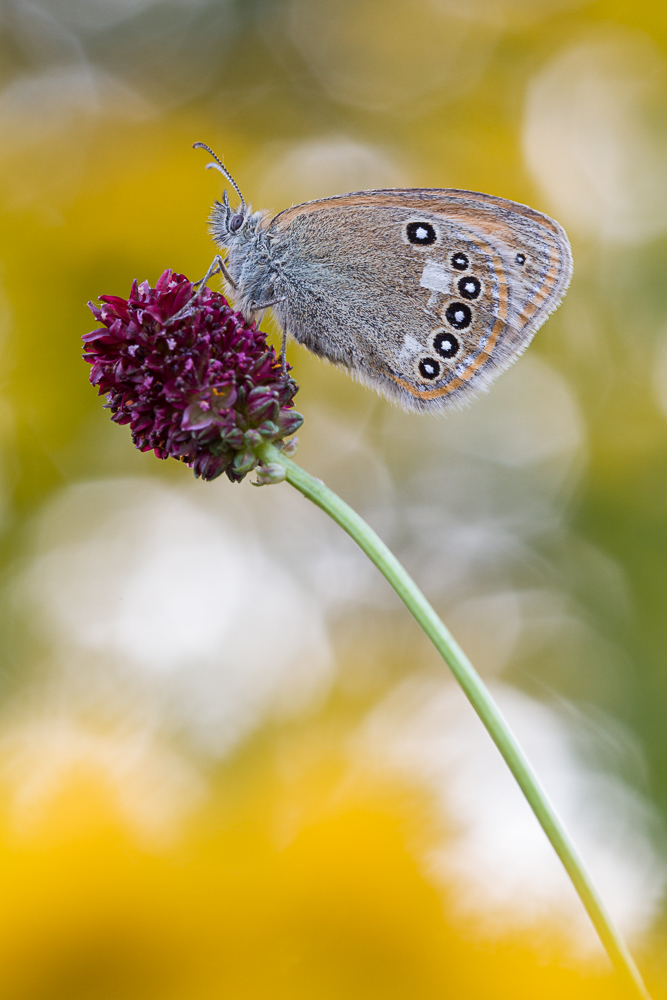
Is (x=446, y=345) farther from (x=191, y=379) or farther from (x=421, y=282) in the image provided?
(x=191, y=379)

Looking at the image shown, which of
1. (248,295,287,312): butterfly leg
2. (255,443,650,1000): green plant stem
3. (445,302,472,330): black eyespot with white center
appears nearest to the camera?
(255,443,650,1000): green plant stem

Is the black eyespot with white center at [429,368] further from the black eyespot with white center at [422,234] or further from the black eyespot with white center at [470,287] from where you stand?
the black eyespot with white center at [422,234]

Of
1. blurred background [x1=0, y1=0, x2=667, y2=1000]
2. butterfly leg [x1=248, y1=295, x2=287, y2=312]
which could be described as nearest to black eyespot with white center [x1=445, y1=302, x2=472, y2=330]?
butterfly leg [x1=248, y1=295, x2=287, y2=312]

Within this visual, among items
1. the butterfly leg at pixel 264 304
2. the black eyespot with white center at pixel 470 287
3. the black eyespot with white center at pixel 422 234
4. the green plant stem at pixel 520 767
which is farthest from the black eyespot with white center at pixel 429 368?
the green plant stem at pixel 520 767

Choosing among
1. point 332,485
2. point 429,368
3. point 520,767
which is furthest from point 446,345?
point 332,485

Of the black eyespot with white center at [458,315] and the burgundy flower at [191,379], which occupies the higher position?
the black eyespot with white center at [458,315]

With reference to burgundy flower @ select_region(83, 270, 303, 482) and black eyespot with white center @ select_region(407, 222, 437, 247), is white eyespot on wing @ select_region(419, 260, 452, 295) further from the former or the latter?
burgundy flower @ select_region(83, 270, 303, 482)

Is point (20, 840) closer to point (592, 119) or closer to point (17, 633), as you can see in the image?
point (17, 633)

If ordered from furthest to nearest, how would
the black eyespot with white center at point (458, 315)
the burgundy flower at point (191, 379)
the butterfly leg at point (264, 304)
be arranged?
1. the butterfly leg at point (264, 304)
2. the black eyespot with white center at point (458, 315)
3. the burgundy flower at point (191, 379)
